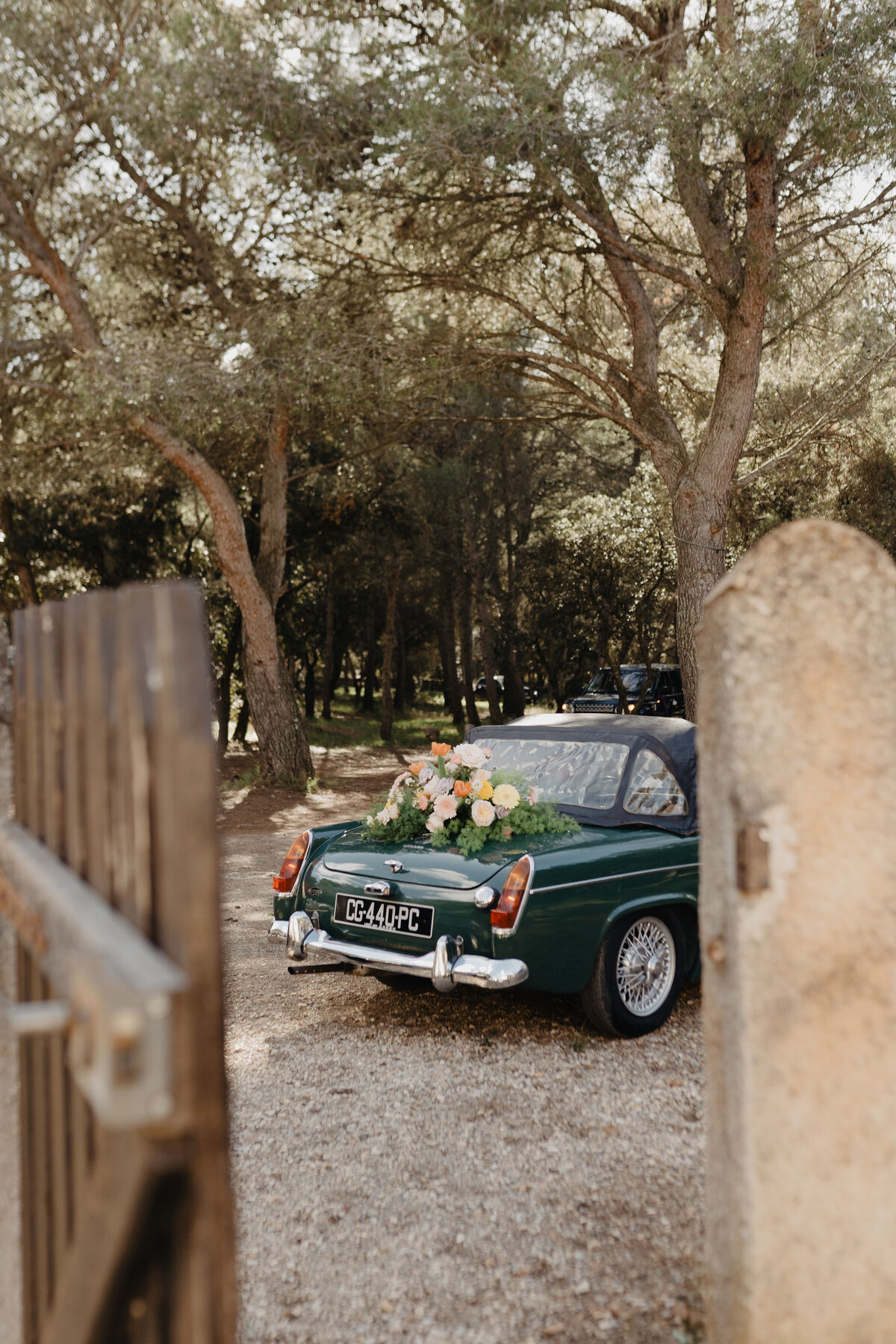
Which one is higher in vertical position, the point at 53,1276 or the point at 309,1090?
the point at 53,1276

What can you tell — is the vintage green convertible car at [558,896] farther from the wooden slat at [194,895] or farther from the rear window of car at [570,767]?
the wooden slat at [194,895]

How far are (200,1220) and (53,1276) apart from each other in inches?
28.0

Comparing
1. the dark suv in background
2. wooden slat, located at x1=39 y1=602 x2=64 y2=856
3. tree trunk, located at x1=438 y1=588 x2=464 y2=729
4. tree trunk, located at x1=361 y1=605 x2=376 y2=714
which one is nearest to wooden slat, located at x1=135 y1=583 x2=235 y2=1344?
wooden slat, located at x1=39 y1=602 x2=64 y2=856

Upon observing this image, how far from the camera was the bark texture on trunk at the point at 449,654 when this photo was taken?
30.5 m

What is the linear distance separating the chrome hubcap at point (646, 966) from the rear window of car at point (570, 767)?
0.70 metres

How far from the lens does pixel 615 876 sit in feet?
16.3

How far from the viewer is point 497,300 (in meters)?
14.6

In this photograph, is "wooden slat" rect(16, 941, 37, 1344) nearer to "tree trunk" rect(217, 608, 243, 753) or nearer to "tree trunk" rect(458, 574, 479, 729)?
"tree trunk" rect(217, 608, 243, 753)

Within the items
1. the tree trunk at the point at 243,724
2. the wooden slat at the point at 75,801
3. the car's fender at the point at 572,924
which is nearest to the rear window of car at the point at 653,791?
the car's fender at the point at 572,924

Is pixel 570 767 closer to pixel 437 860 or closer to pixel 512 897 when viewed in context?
pixel 437 860

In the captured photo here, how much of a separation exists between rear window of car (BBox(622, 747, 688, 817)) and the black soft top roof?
1.1 inches

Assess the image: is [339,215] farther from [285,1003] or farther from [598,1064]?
[598,1064]

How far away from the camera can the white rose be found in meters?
5.23

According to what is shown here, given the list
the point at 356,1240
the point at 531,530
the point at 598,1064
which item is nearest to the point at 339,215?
the point at 598,1064
